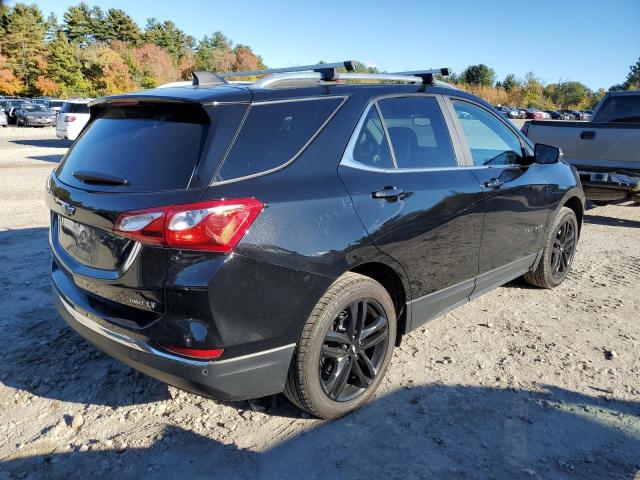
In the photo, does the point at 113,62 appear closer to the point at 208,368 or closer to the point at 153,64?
the point at 153,64

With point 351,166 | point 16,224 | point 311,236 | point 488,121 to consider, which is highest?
point 488,121

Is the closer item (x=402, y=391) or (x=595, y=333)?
(x=402, y=391)

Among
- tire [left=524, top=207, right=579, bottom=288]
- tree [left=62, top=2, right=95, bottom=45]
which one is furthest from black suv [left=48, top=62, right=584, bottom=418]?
tree [left=62, top=2, right=95, bottom=45]

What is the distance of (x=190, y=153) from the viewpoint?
233 centimetres

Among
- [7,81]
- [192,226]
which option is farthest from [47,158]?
[7,81]

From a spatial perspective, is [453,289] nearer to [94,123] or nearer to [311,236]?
[311,236]

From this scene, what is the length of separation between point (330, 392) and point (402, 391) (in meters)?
0.57

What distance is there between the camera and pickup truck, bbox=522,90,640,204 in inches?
285

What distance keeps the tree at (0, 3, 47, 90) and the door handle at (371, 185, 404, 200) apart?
7033cm

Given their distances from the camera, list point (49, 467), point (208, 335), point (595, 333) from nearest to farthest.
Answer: point (208, 335), point (49, 467), point (595, 333)

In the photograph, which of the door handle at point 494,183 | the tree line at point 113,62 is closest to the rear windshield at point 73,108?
the door handle at point 494,183

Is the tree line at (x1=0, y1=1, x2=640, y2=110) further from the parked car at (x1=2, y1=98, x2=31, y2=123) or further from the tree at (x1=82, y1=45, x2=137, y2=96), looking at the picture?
the parked car at (x1=2, y1=98, x2=31, y2=123)

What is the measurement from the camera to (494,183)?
373 cm

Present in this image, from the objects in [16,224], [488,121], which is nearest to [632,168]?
[488,121]
